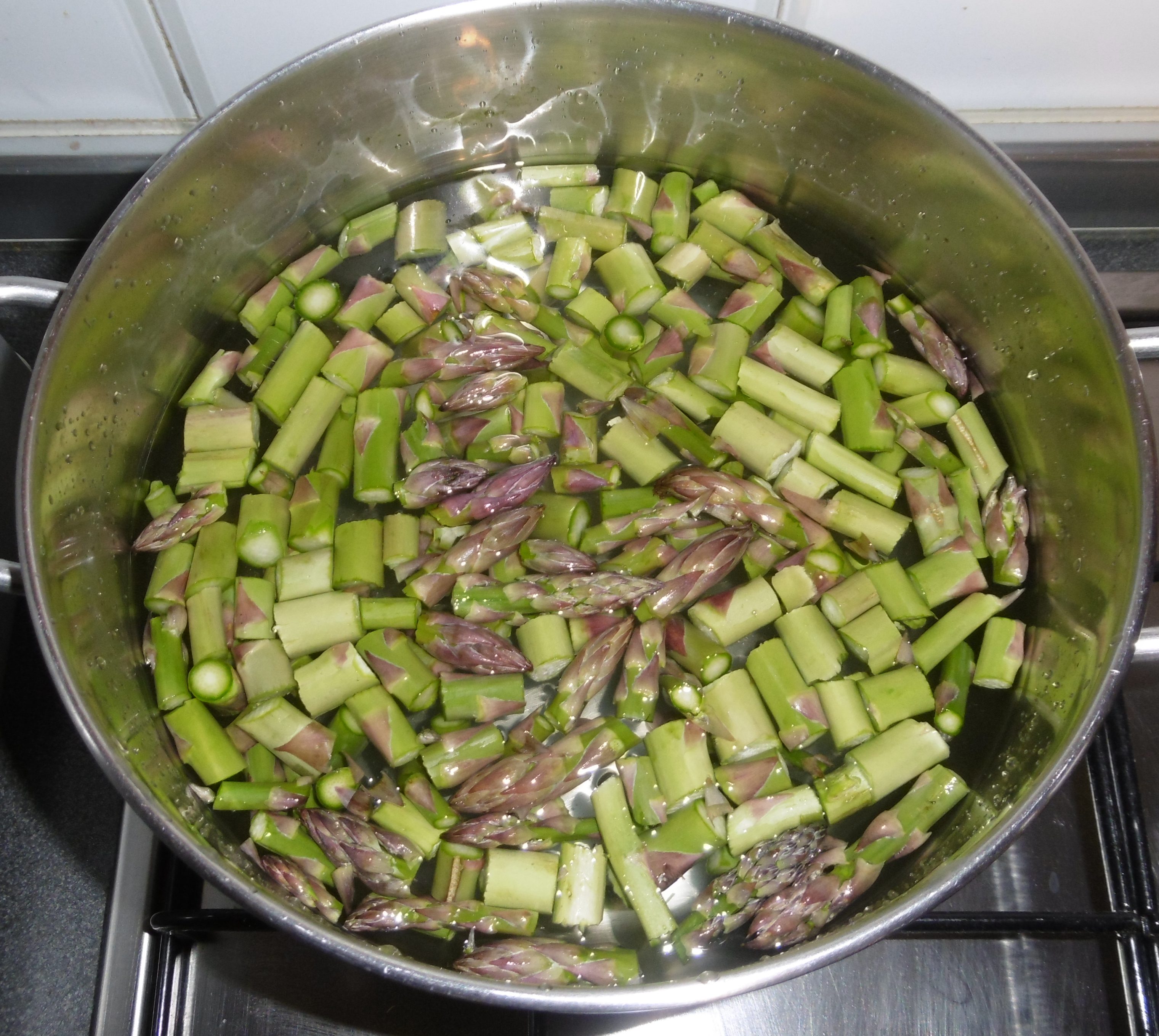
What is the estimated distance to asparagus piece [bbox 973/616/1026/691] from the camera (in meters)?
1.49

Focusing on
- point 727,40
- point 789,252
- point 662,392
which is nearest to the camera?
point 727,40

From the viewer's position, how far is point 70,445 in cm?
137

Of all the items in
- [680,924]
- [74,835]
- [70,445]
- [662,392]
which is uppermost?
[662,392]

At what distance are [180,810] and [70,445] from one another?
590 millimetres

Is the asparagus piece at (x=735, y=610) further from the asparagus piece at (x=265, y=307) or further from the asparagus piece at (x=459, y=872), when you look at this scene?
the asparagus piece at (x=265, y=307)

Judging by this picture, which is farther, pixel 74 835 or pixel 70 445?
pixel 74 835

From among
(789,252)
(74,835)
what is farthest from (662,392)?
(74,835)

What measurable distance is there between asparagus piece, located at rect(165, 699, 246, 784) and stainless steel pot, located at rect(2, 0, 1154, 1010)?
4 cm

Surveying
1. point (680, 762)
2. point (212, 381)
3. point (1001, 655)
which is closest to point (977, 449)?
point (1001, 655)

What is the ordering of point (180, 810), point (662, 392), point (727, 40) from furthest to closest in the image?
point (662, 392)
point (727, 40)
point (180, 810)

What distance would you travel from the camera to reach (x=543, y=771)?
4.47 ft

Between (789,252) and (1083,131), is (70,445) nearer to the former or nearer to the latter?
(789,252)

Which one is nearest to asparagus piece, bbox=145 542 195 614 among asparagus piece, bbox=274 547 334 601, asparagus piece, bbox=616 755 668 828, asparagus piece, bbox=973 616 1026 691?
asparagus piece, bbox=274 547 334 601

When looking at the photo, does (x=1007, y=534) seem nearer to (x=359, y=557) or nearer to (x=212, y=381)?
(x=359, y=557)
